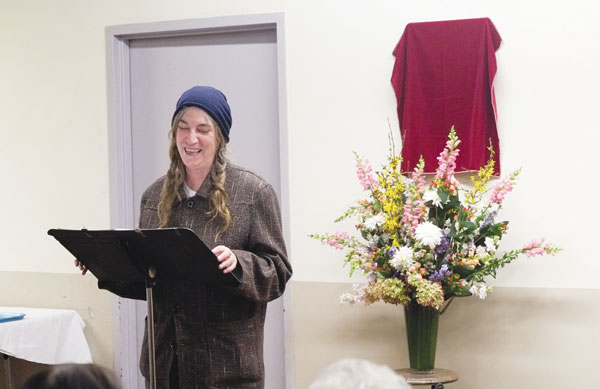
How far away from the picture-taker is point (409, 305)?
3.36 meters

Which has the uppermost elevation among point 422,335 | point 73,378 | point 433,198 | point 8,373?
point 433,198

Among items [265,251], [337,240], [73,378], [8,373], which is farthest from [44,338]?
[73,378]

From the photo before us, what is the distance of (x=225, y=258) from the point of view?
89.5 inches

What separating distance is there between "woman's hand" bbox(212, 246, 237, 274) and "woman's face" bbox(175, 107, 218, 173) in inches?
15.0

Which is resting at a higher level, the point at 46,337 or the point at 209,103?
the point at 209,103

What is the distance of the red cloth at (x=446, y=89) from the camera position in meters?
→ 3.59

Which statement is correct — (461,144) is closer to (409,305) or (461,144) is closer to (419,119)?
(419,119)

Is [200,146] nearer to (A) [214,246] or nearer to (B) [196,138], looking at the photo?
(B) [196,138]

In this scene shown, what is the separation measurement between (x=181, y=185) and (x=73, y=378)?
138 centimetres

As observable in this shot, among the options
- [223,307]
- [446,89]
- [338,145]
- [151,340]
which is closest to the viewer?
[151,340]

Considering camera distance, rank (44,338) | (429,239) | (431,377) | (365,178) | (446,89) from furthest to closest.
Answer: (44,338)
(446,89)
(365,178)
(431,377)
(429,239)

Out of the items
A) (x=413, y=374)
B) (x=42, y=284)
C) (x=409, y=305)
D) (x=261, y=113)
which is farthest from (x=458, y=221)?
(x=42, y=284)

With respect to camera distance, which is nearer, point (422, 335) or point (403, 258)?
point (403, 258)

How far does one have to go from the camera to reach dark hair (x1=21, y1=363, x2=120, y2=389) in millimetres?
1275
